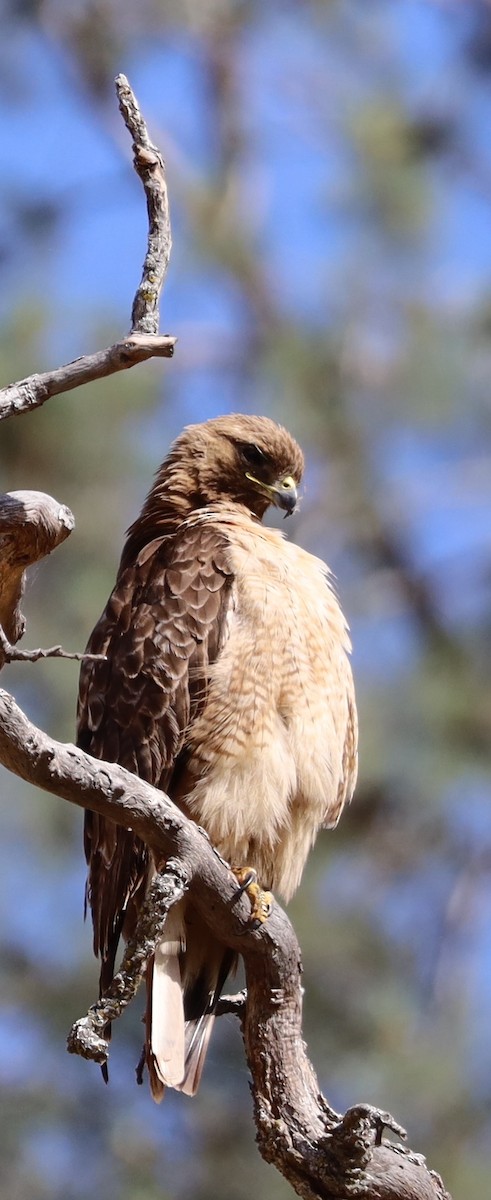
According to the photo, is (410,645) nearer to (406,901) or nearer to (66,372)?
(406,901)

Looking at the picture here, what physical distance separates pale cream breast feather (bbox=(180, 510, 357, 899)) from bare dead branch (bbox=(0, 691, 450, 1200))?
39 centimetres

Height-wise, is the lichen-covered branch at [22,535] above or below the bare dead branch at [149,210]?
below

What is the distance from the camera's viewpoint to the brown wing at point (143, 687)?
3830mm

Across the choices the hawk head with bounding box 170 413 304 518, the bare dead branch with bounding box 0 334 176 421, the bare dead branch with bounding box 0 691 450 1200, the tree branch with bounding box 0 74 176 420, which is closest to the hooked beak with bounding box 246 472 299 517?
the hawk head with bounding box 170 413 304 518

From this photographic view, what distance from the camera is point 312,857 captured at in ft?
27.1

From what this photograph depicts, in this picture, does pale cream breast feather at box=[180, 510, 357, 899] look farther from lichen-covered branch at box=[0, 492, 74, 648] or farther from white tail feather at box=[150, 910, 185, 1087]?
lichen-covered branch at box=[0, 492, 74, 648]

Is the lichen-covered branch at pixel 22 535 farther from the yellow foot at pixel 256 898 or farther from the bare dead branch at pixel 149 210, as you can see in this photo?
the yellow foot at pixel 256 898

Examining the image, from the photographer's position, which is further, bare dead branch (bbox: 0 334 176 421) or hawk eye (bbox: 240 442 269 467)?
hawk eye (bbox: 240 442 269 467)

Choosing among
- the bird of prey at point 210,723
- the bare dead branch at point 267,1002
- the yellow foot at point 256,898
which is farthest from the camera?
the bird of prey at point 210,723

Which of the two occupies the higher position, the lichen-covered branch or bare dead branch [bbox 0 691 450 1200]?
the lichen-covered branch

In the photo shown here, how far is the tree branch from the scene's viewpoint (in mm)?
2812

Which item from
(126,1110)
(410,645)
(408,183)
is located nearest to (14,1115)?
(126,1110)

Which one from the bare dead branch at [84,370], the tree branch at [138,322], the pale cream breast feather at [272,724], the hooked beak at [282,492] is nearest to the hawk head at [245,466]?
the hooked beak at [282,492]

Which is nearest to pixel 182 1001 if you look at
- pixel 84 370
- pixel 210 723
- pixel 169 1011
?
pixel 169 1011
